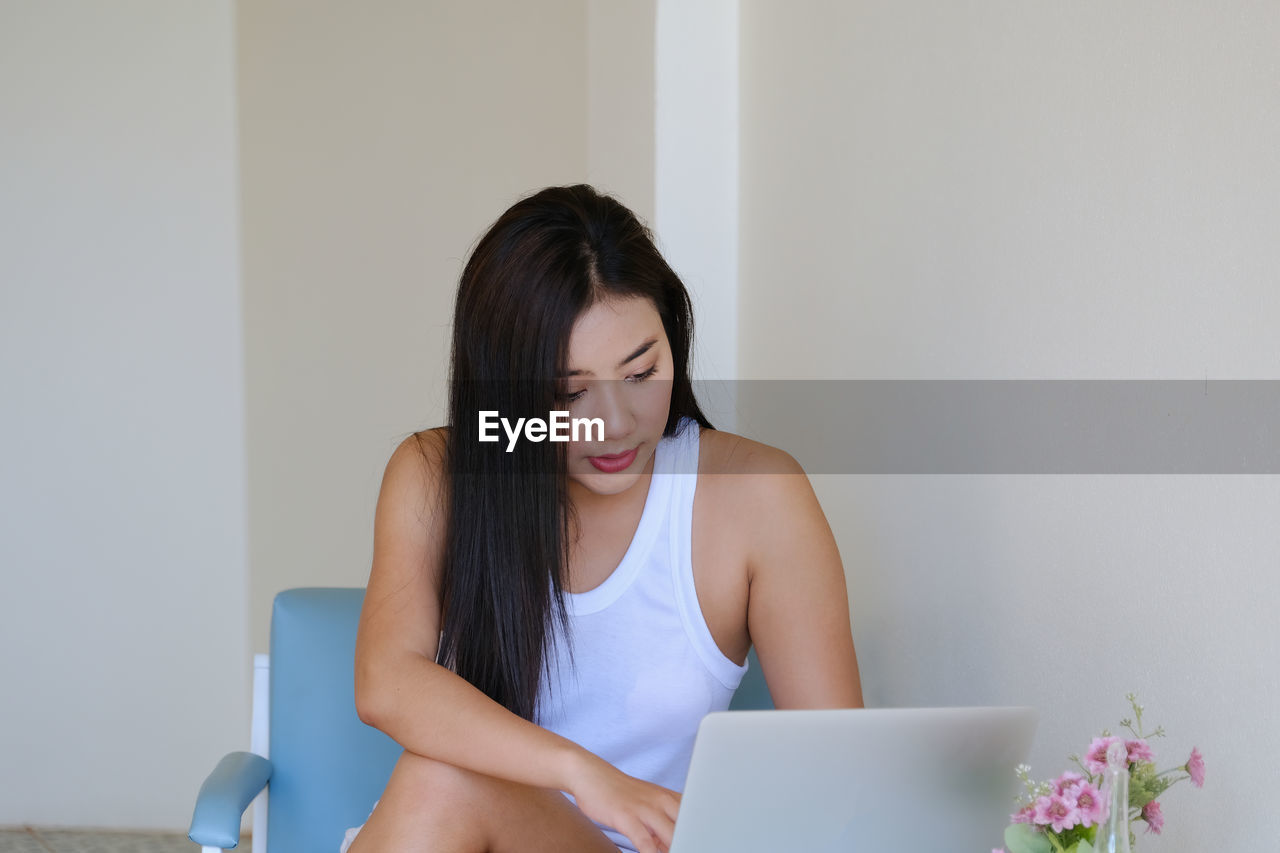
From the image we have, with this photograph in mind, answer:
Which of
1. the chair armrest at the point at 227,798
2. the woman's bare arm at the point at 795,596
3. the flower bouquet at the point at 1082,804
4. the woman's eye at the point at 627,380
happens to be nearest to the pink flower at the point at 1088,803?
the flower bouquet at the point at 1082,804

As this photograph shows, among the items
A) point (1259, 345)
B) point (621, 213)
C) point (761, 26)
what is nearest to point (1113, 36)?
point (1259, 345)

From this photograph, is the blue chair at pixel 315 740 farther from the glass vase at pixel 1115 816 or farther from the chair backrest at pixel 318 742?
the glass vase at pixel 1115 816

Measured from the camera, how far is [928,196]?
5.40 feet

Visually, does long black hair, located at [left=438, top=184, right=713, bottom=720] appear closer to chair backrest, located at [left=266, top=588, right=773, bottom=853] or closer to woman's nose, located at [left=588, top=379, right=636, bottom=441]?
woman's nose, located at [left=588, top=379, right=636, bottom=441]

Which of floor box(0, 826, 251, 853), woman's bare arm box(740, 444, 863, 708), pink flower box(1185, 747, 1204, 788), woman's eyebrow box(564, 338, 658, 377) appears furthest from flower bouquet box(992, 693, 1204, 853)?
floor box(0, 826, 251, 853)

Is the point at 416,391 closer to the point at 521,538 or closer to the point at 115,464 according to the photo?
the point at 115,464

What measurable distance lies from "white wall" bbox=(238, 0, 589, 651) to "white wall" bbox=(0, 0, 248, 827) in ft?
0.40

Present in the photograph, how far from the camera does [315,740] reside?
1.80m

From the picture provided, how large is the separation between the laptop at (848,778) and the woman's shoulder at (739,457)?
621 mm

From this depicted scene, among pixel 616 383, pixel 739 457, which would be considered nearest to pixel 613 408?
pixel 616 383

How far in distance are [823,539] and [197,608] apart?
6.93 feet

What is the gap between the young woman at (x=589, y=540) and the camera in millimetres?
1427

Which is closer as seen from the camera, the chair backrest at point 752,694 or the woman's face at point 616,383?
the woman's face at point 616,383

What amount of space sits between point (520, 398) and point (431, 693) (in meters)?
0.35
